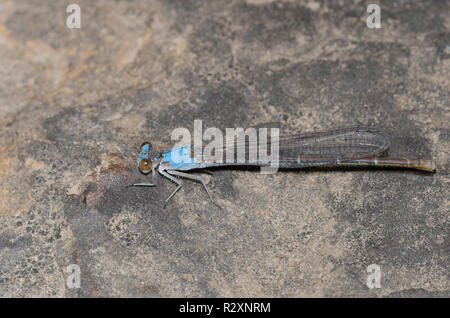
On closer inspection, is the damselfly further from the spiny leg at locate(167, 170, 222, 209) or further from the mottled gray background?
the mottled gray background

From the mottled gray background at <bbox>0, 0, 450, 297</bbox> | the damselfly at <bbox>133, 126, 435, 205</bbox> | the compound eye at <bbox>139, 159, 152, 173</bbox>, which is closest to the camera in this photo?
the mottled gray background at <bbox>0, 0, 450, 297</bbox>

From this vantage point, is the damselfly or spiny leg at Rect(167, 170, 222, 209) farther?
the damselfly

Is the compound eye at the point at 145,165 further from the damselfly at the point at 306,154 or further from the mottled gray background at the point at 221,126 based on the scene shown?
the mottled gray background at the point at 221,126

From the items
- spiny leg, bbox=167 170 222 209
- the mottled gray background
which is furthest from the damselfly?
the mottled gray background

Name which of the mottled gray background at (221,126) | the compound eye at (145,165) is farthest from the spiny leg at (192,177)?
the compound eye at (145,165)

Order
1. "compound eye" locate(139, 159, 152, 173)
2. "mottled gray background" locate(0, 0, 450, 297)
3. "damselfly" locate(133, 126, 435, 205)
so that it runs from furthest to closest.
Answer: "damselfly" locate(133, 126, 435, 205) < "compound eye" locate(139, 159, 152, 173) < "mottled gray background" locate(0, 0, 450, 297)

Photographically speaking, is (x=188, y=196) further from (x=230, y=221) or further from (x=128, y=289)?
(x=128, y=289)

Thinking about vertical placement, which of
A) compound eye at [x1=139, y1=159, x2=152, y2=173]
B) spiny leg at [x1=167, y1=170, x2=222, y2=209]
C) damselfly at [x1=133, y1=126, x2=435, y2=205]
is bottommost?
spiny leg at [x1=167, y1=170, x2=222, y2=209]

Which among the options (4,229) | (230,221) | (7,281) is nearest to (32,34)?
(4,229)

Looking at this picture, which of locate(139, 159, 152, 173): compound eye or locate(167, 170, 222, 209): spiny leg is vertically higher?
locate(139, 159, 152, 173): compound eye
